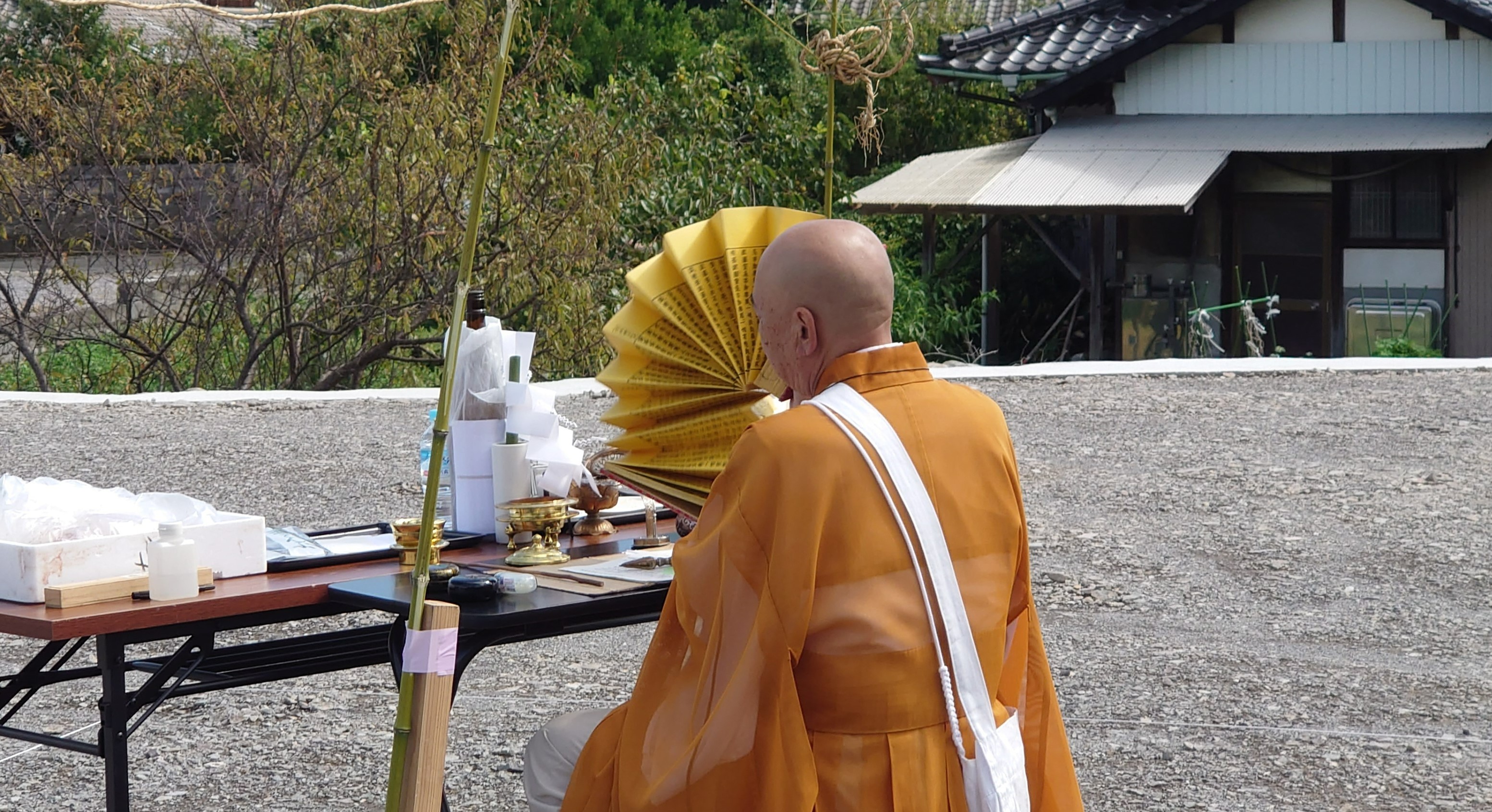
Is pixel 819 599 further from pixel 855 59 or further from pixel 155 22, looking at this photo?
pixel 155 22

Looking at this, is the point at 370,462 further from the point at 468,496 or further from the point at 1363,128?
the point at 1363,128

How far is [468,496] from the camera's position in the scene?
3.15m

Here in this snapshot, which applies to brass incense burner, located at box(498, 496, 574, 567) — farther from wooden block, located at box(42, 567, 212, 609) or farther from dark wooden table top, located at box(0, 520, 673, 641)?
wooden block, located at box(42, 567, 212, 609)

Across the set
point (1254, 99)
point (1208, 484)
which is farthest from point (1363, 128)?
point (1208, 484)

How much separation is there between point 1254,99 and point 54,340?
9879 mm

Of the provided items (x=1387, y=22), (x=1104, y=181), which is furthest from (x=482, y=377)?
(x=1387, y=22)

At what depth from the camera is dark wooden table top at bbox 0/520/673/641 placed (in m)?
2.42

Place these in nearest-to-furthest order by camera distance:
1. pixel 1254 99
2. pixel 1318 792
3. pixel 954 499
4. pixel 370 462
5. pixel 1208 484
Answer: pixel 954 499, pixel 1318 792, pixel 1208 484, pixel 370 462, pixel 1254 99

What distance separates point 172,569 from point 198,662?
0.31 metres

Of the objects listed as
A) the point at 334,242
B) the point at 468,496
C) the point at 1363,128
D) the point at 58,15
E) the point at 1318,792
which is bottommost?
the point at 1318,792

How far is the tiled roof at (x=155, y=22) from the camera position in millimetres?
11086

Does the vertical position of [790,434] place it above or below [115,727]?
above

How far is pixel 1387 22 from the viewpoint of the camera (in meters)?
13.9

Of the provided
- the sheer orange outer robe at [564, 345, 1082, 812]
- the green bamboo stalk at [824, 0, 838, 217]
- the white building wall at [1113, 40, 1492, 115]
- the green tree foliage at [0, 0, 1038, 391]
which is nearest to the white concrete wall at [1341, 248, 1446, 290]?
the white building wall at [1113, 40, 1492, 115]
